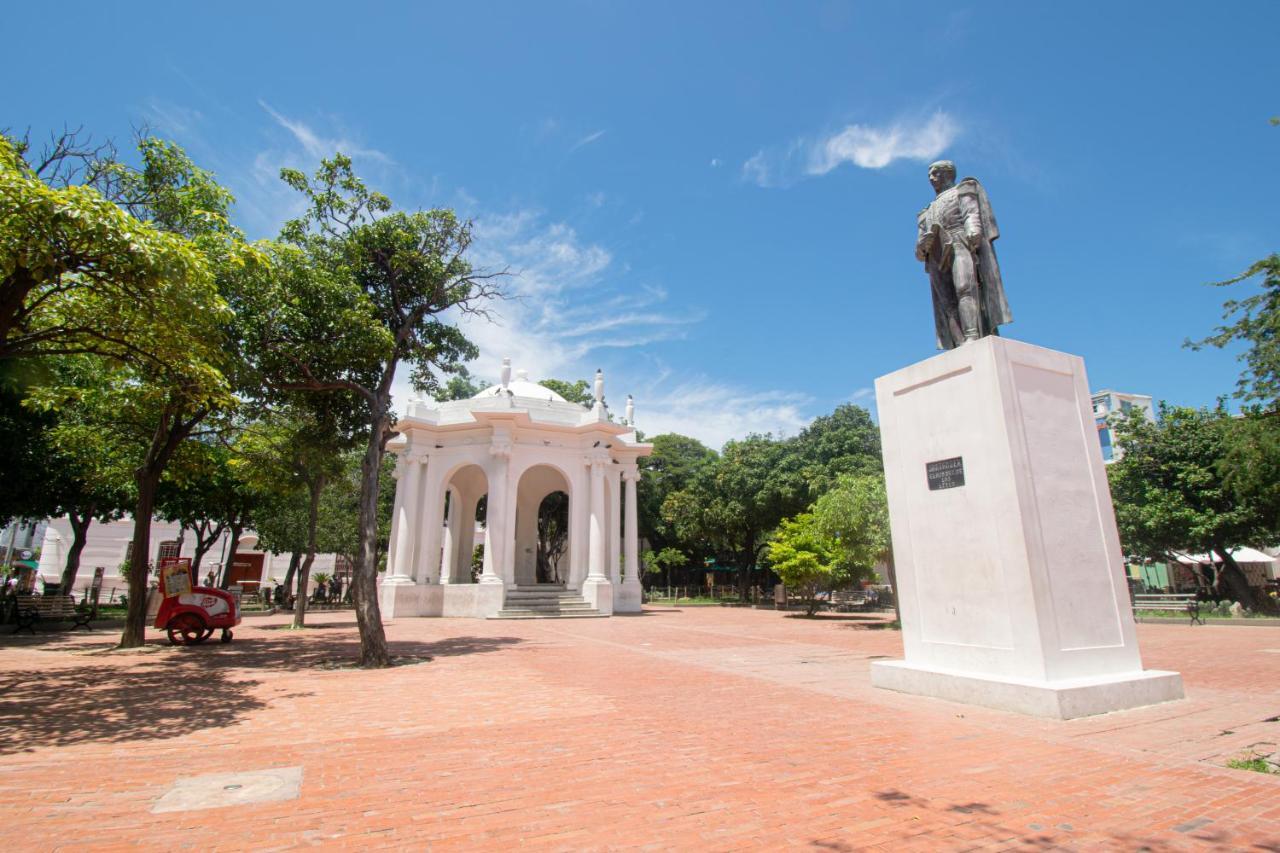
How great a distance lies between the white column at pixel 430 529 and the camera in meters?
23.7

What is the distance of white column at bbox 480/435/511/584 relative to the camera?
75.4 feet

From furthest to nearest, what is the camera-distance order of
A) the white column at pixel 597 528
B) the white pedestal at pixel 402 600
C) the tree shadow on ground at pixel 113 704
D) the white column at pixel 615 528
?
the white column at pixel 615 528 < the white column at pixel 597 528 < the white pedestal at pixel 402 600 < the tree shadow on ground at pixel 113 704

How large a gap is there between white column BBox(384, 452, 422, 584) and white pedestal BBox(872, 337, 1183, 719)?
1934 cm

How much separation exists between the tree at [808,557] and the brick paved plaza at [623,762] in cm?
1215

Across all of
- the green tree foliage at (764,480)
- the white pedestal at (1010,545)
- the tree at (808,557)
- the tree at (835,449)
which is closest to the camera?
the white pedestal at (1010,545)

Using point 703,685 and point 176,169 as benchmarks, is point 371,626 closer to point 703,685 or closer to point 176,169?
point 703,685

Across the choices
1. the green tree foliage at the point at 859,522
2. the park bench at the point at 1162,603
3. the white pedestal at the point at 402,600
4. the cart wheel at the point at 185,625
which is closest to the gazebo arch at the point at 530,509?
the white pedestal at the point at 402,600

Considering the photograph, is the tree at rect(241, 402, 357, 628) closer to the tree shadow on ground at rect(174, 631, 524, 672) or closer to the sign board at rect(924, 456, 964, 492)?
the tree shadow on ground at rect(174, 631, 524, 672)

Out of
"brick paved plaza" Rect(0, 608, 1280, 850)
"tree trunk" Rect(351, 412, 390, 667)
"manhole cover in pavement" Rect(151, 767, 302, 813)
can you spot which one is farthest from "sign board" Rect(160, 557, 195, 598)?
"manhole cover in pavement" Rect(151, 767, 302, 813)

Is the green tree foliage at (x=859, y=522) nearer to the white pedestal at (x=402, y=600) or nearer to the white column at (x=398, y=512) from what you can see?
the white pedestal at (x=402, y=600)

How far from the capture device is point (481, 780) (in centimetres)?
464

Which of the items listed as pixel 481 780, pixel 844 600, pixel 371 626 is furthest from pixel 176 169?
pixel 844 600

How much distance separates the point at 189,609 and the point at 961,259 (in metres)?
16.8

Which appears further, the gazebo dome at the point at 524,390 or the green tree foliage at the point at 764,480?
the green tree foliage at the point at 764,480
